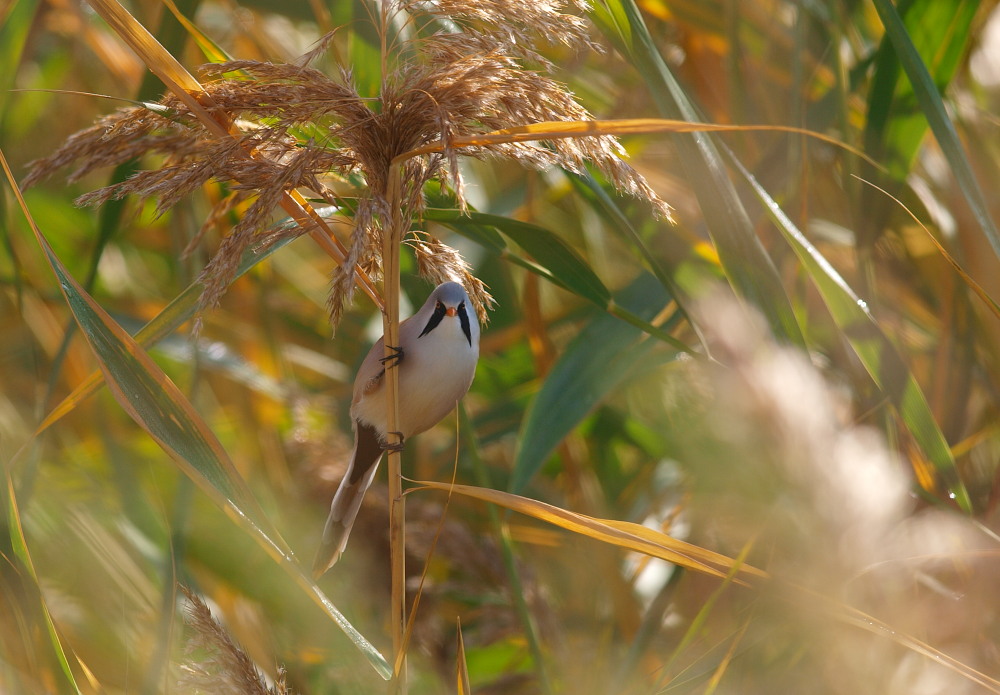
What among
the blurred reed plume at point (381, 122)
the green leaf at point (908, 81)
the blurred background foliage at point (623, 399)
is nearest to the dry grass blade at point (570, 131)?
the blurred reed plume at point (381, 122)

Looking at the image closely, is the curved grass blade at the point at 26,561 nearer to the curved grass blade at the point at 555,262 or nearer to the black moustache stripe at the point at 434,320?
the black moustache stripe at the point at 434,320

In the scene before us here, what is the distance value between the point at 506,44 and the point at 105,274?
7.65 feet

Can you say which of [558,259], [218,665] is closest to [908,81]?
[558,259]

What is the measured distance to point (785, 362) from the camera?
32.7 inches

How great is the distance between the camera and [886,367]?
4.55ft

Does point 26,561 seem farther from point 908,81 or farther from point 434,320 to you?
point 908,81

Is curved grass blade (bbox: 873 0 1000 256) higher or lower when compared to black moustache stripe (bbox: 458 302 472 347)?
higher

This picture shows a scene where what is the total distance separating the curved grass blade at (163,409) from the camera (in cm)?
108

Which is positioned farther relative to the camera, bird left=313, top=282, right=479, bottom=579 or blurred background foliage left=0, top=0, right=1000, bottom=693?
bird left=313, top=282, right=479, bottom=579

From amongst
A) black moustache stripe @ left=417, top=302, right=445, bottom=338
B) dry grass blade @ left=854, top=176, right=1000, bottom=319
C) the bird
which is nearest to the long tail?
the bird

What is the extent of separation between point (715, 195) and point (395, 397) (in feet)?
1.88

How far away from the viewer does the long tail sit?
149 cm

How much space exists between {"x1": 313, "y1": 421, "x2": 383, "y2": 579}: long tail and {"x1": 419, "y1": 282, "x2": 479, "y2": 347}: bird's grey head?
254mm

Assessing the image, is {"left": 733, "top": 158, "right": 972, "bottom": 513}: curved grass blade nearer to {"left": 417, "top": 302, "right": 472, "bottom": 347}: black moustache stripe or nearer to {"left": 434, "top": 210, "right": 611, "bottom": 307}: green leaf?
{"left": 434, "top": 210, "right": 611, "bottom": 307}: green leaf
